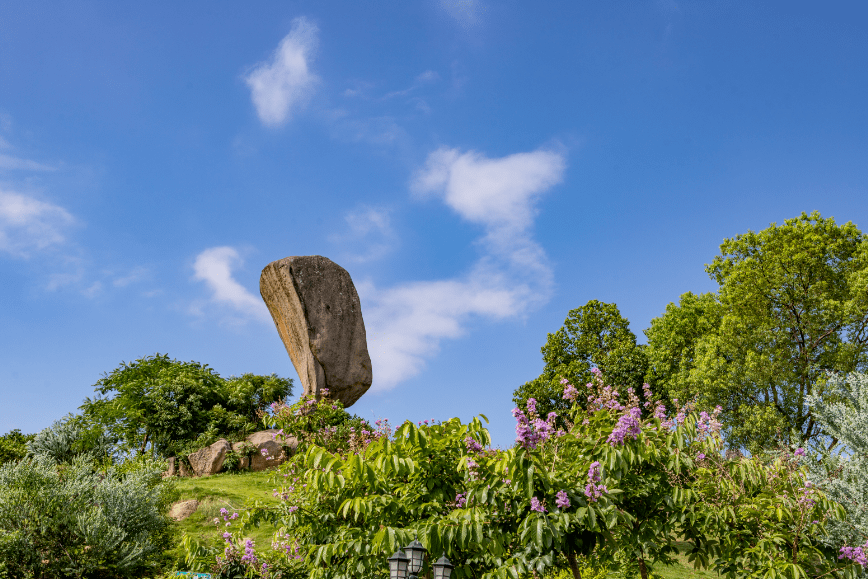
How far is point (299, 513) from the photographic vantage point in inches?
Answer: 288

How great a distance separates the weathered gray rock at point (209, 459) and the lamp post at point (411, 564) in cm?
1990

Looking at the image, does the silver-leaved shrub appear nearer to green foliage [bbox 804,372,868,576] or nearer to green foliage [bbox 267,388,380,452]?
green foliage [bbox 804,372,868,576]

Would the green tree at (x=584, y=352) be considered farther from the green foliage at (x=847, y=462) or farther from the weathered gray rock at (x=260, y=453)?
the green foliage at (x=847, y=462)

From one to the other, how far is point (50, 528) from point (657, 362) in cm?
2536

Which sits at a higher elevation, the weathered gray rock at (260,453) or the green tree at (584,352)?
the green tree at (584,352)

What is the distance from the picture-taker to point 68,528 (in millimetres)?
11570

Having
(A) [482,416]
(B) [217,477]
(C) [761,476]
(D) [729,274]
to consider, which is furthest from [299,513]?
(D) [729,274]

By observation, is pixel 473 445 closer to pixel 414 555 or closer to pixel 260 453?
pixel 414 555

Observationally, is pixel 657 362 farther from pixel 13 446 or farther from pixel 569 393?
pixel 13 446

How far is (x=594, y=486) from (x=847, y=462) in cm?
467

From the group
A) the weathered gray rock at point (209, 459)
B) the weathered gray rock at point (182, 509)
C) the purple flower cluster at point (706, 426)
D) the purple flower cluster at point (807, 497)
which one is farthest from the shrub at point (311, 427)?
the weathered gray rock at point (209, 459)

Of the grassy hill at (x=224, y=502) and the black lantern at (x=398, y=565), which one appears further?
the grassy hill at (x=224, y=502)

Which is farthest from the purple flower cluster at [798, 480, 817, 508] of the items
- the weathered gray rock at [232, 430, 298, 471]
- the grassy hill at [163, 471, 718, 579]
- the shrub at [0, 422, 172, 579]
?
the weathered gray rock at [232, 430, 298, 471]

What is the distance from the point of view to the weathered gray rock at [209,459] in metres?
23.1
